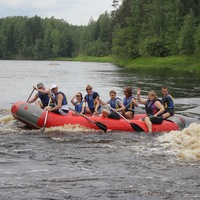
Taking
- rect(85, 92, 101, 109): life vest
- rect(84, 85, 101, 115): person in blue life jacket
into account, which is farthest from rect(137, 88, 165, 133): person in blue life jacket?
rect(85, 92, 101, 109): life vest

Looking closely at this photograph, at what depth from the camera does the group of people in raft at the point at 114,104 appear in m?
13.2

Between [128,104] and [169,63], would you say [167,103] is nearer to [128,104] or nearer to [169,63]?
[128,104]

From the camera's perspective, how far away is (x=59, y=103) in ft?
42.8

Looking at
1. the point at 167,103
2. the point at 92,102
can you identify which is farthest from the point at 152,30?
the point at 167,103

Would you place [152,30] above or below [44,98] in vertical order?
above

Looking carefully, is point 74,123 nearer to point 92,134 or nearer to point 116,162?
point 92,134

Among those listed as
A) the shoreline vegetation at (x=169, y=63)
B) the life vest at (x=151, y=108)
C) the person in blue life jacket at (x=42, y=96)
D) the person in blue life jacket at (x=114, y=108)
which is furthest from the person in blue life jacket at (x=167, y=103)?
the shoreline vegetation at (x=169, y=63)

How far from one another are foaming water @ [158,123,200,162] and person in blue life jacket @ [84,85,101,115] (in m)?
2.87

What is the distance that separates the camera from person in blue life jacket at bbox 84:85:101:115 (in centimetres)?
1415

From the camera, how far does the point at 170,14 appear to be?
55594mm

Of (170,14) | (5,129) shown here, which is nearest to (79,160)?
(5,129)

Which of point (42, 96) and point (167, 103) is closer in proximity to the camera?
point (167, 103)

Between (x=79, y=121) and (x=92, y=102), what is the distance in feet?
5.06

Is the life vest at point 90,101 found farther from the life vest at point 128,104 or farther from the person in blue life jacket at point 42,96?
the person in blue life jacket at point 42,96
